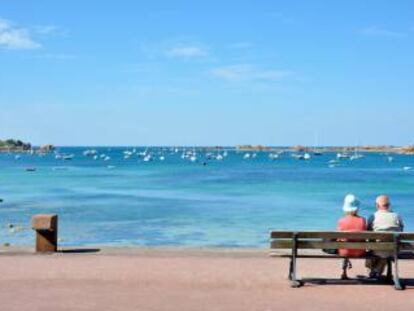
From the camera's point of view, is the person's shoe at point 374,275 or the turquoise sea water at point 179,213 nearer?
the person's shoe at point 374,275

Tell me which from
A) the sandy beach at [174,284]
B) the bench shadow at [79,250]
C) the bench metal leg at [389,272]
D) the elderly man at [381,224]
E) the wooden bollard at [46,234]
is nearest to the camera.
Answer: the sandy beach at [174,284]

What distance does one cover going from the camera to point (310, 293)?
32.2 feet

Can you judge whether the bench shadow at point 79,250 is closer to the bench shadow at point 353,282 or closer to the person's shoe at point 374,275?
the bench shadow at point 353,282

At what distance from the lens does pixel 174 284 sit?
10.4 m

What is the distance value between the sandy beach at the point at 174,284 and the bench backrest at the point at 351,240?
55 cm

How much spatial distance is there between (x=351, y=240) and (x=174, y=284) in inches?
96.2

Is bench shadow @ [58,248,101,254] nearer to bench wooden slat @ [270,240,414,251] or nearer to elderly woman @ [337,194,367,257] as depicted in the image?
bench wooden slat @ [270,240,414,251]

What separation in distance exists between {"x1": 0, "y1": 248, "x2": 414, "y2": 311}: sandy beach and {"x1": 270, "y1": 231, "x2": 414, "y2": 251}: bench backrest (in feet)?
1.79

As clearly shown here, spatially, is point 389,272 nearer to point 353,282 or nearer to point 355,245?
point 353,282

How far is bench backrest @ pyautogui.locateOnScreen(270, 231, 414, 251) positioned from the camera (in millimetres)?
10188

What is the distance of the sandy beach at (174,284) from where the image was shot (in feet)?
30.0

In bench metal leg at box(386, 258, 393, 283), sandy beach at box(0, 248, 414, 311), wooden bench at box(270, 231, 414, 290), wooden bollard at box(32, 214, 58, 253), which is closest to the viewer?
sandy beach at box(0, 248, 414, 311)

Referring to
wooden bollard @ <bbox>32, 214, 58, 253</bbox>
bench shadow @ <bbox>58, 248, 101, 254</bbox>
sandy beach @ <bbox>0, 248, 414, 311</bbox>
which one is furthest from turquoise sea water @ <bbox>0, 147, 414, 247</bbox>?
sandy beach @ <bbox>0, 248, 414, 311</bbox>

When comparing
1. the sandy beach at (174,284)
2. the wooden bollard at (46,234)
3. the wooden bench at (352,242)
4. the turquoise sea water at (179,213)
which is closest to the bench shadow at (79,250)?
the sandy beach at (174,284)
